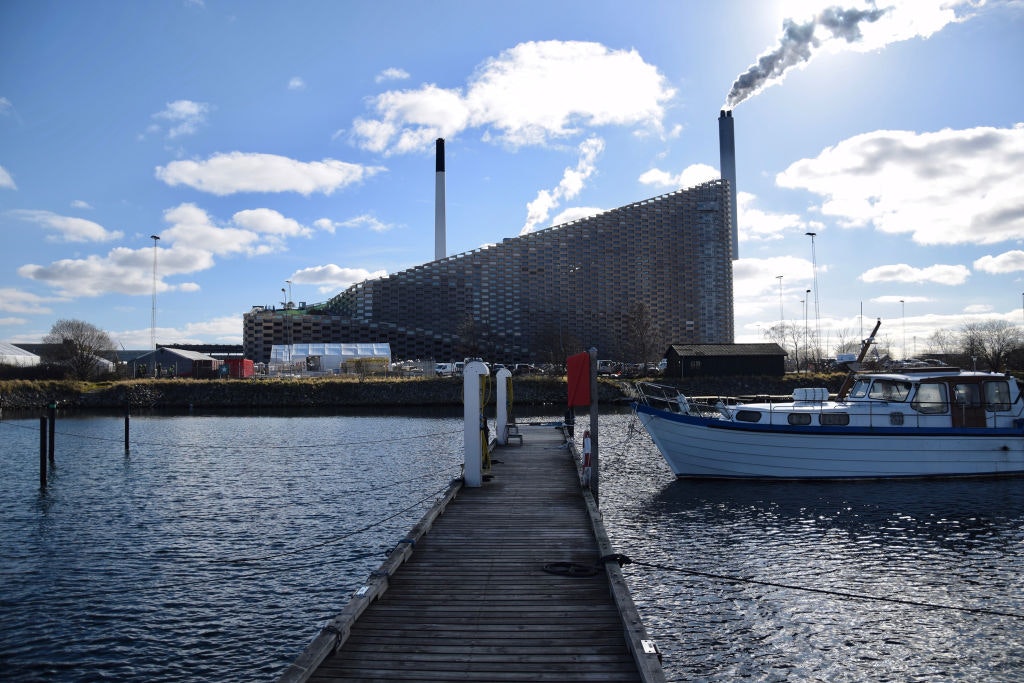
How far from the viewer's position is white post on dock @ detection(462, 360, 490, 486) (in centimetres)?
1477

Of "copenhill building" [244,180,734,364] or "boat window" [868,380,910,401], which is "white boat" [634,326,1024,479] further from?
"copenhill building" [244,180,734,364]

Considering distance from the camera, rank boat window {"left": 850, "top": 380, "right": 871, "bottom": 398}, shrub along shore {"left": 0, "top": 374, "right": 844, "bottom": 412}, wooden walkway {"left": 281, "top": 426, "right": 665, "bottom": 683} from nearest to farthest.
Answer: wooden walkway {"left": 281, "top": 426, "right": 665, "bottom": 683}, boat window {"left": 850, "top": 380, "right": 871, "bottom": 398}, shrub along shore {"left": 0, "top": 374, "right": 844, "bottom": 412}

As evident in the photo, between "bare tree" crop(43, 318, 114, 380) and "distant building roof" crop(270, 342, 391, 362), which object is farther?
"distant building roof" crop(270, 342, 391, 362)

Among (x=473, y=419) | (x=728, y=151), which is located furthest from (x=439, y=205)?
(x=473, y=419)

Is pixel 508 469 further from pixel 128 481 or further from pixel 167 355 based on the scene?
pixel 167 355

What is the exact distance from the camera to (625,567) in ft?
42.4

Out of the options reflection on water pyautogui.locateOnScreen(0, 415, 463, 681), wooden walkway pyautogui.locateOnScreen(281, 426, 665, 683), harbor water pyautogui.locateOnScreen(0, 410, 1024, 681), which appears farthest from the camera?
reflection on water pyautogui.locateOnScreen(0, 415, 463, 681)

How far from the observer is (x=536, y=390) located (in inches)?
2402


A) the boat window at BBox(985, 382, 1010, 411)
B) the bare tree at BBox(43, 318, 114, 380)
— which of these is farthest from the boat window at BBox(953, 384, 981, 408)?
the bare tree at BBox(43, 318, 114, 380)

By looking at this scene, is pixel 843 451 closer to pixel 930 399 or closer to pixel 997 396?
pixel 930 399

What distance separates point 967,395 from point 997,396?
3.47 ft

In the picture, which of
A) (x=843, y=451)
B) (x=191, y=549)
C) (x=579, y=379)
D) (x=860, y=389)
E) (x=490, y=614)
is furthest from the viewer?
(x=860, y=389)

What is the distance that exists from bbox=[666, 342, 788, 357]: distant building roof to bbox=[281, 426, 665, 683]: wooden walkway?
176 feet

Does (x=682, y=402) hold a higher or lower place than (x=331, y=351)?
lower
